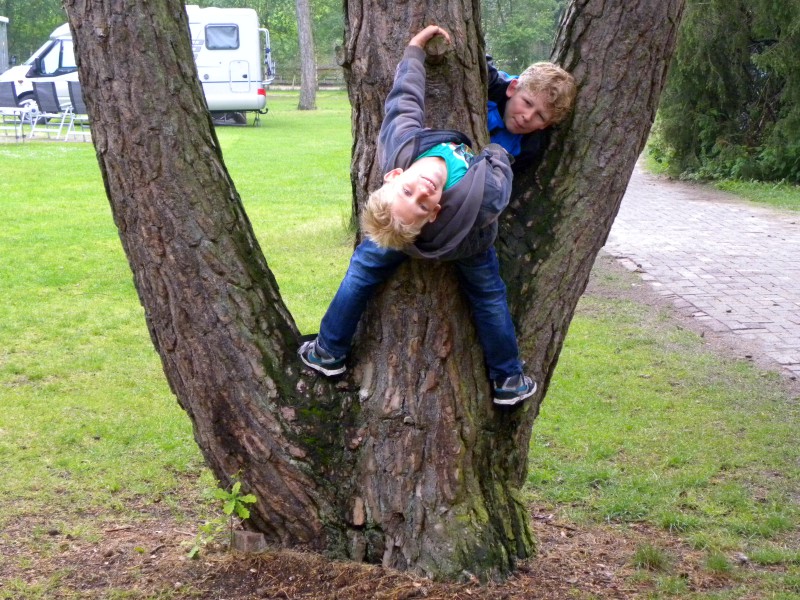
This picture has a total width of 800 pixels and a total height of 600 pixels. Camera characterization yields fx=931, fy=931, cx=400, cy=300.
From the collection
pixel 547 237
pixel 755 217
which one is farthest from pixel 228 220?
pixel 755 217

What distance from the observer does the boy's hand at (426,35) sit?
9.59ft

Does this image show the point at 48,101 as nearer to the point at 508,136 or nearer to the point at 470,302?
the point at 508,136

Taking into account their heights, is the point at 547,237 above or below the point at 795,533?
above

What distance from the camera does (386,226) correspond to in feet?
9.36

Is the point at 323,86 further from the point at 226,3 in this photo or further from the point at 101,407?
the point at 101,407

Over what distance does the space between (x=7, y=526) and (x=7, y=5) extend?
51.0m

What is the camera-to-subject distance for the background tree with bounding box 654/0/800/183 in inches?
600

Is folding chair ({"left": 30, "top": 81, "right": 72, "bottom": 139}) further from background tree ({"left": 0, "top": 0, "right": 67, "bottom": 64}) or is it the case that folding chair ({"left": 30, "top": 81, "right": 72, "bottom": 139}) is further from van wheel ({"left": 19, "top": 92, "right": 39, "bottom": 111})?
background tree ({"left": 0, "top": 0, "right": 67, "bottom": 64})

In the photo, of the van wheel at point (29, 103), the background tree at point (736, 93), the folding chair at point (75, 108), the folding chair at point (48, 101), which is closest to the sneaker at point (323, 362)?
the background tree at point (736, 93)

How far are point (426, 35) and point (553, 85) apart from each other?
0.52 m

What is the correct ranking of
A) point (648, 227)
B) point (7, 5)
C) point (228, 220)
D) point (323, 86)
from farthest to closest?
point (323, 86) → point (7, 5) → point (648, 227) → point (228, 220)

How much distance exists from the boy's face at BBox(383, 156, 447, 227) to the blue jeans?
24cm

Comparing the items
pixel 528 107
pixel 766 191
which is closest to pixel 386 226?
pixel 528 107

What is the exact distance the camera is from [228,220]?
3.28m
